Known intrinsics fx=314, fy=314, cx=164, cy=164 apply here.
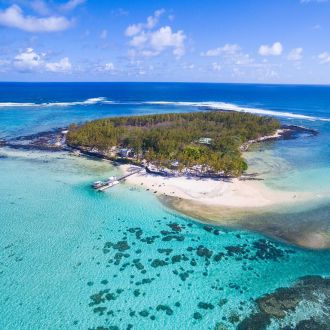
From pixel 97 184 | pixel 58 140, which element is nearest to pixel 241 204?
pixel 97 184

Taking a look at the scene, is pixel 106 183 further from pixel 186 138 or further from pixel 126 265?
pixel 186 138

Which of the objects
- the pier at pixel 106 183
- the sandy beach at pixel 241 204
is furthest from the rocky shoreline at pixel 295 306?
the pier at pixel 106 183

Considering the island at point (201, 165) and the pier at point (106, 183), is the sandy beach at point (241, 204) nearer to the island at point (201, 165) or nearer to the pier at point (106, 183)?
the island at point (201, 165)

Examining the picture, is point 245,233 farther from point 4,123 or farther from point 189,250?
point 4,123

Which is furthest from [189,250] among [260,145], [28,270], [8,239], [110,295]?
[260,145]

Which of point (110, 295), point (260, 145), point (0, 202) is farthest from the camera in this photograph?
point (260, 145)
